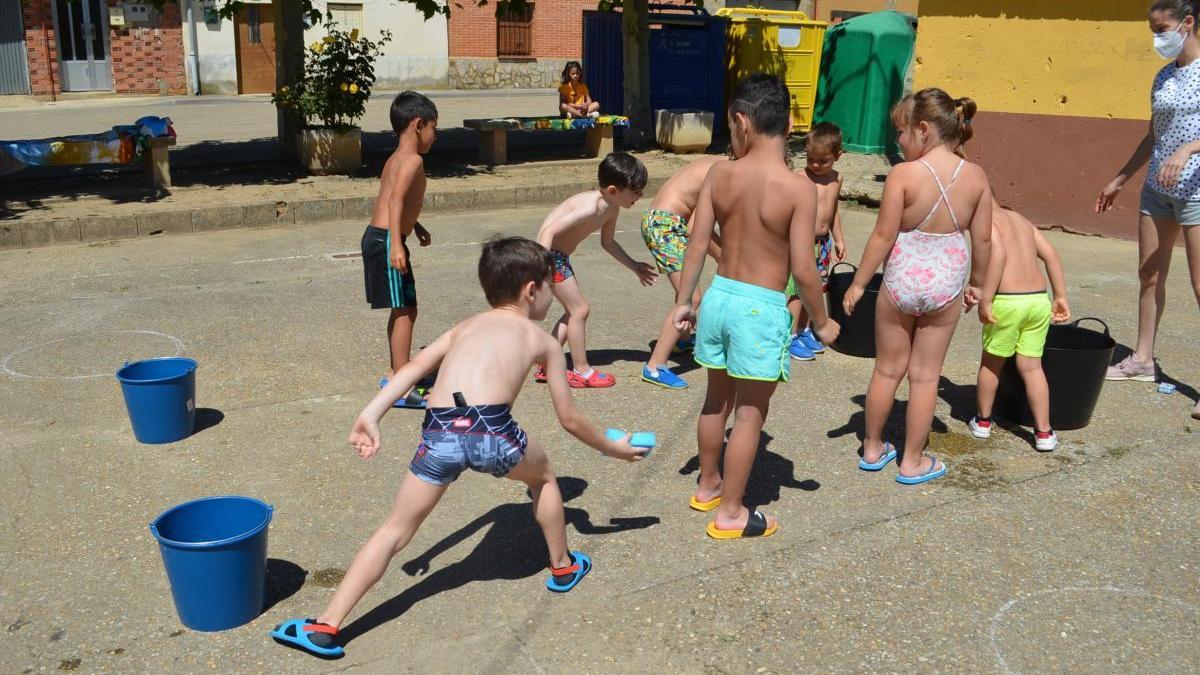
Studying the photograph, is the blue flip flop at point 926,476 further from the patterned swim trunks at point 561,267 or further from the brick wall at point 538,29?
the brick wall at point 538,29

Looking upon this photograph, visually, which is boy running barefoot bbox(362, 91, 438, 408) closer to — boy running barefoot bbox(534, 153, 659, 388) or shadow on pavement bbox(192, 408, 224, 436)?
boy running barefoot bbox(534, 153, 659, 388)

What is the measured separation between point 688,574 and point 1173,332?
16.4 ft

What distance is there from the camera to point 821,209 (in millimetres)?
6449

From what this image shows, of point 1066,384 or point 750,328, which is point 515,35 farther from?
point 750,328

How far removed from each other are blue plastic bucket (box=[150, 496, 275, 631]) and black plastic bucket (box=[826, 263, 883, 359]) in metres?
4.15

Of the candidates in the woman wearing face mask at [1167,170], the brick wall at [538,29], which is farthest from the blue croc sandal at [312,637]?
the brick wall at [538,29]

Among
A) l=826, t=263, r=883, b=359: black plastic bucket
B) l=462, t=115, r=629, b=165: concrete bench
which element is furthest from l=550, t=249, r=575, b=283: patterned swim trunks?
l=462, t=115, r=629, b=165: concrete bench

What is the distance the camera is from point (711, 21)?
711 inches

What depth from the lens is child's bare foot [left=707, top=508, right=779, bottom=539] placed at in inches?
170

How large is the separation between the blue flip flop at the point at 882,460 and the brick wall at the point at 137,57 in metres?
25.6

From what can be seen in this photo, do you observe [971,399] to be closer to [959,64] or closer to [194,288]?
[194,288]

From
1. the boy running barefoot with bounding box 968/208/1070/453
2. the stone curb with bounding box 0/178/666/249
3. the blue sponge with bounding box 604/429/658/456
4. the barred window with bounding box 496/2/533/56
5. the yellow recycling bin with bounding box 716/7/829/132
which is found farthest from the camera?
the barred window with bounding box 496/2/533/56

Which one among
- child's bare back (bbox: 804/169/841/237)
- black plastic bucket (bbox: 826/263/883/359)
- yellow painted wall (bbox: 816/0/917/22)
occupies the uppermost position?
yellow painted wall (bbox: 816/0/917/22)

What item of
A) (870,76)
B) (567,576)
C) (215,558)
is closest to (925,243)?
(567,576)
